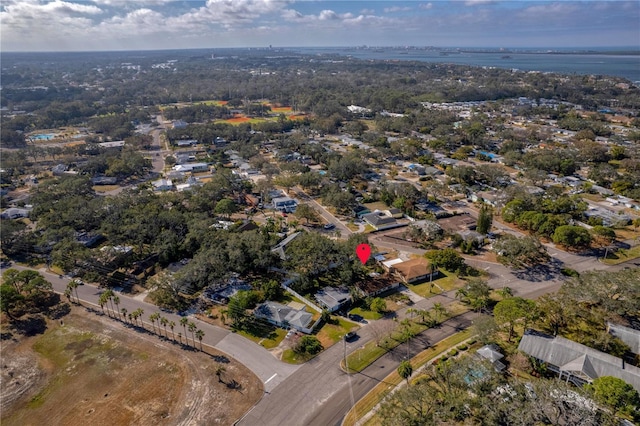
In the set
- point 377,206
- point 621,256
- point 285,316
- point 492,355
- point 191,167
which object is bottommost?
point 285,316

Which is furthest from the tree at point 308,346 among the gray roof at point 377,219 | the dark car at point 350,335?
the gray roof at point 377,219

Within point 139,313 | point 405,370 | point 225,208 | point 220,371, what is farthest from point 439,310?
point 225,208

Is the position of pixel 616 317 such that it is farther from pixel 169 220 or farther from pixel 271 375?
pixel 169 220

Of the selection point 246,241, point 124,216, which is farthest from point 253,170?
point 246,241

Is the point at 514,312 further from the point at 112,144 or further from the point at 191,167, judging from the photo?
the point at 112,144

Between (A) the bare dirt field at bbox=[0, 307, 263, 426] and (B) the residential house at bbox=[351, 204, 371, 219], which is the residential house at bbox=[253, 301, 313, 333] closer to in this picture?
(A) the bare dirt field at bbox=[0, 307, 263, 426]

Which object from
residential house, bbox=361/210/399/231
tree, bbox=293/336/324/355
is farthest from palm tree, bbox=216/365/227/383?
residential house, bbox=361/210/399/231
